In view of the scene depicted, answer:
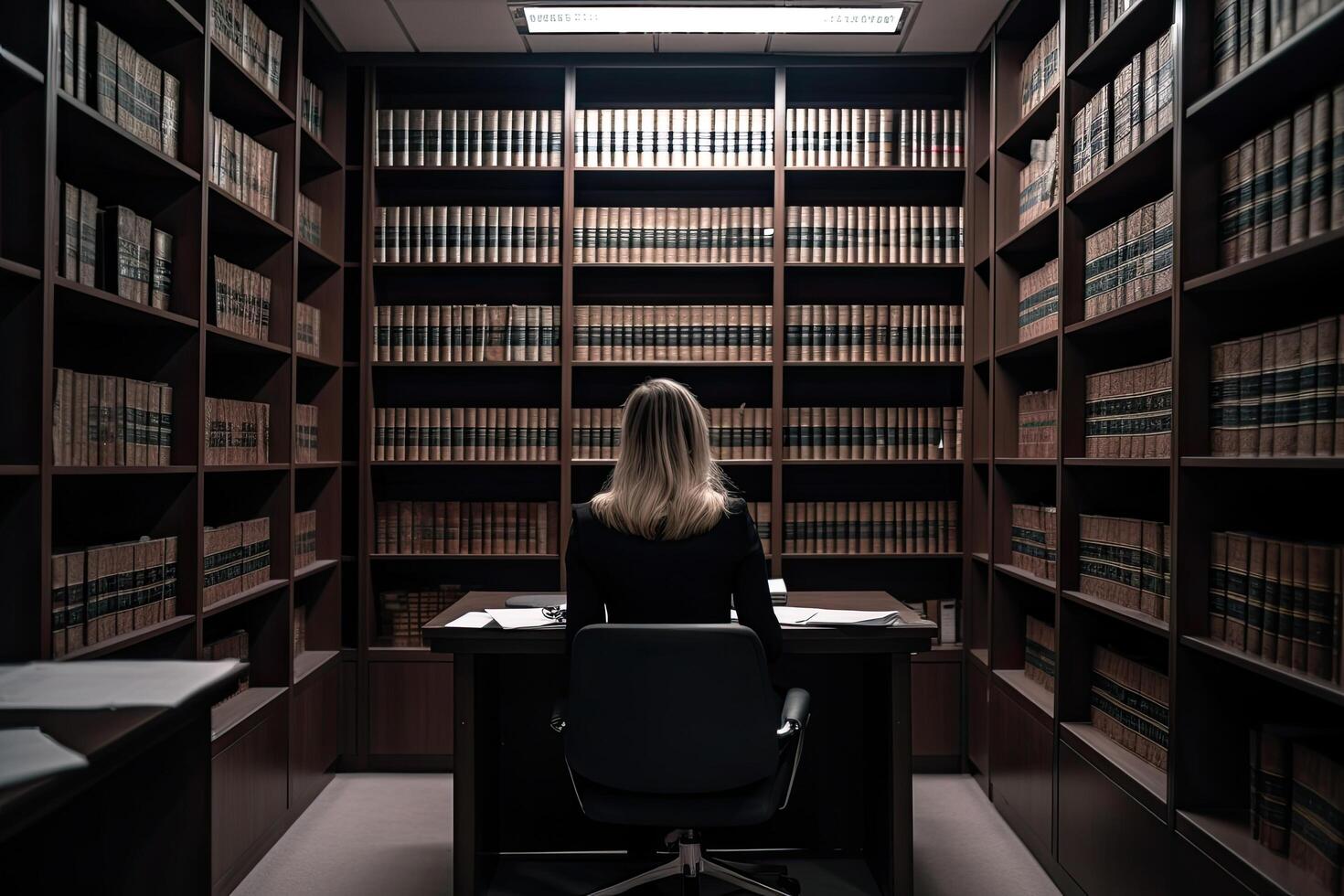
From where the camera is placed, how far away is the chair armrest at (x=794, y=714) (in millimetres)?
2107

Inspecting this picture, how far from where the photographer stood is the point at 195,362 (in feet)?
8.59

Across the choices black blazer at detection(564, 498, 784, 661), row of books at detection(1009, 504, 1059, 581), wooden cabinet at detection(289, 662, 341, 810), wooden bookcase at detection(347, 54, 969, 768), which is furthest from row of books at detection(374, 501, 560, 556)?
black blazer at detection(564, 498, 784, 661)

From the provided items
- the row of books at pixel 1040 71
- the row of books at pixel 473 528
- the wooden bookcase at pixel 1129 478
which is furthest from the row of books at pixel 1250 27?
the row of books at pixel 473 528

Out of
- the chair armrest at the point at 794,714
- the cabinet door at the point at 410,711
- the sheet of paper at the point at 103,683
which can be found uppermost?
the sheet of paper at the point at 103,683

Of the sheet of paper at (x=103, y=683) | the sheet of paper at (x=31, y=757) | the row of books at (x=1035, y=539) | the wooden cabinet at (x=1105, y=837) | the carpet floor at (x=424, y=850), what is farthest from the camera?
the row of books at (x=1035, y=539)

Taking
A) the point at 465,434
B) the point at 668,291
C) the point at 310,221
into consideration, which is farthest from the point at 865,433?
the point at 310,221

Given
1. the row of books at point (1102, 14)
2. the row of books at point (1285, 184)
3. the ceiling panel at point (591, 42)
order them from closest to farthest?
the row of books at point (1285, 184) → the row of books at point (1102, 14) → the ceiling panel at point (591, 42)

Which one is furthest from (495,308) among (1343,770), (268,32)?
(1343,770)

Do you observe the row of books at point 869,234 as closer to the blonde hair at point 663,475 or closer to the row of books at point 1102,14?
the row of books at point 1102,14

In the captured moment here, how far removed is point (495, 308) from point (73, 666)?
251 cm

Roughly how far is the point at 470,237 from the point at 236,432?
4.47ft

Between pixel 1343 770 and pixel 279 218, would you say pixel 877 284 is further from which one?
pixel 1343 770

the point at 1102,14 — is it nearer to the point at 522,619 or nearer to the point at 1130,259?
the point at 1130,259

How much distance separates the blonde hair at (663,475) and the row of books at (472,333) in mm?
1747
